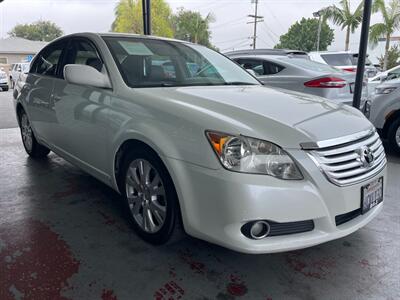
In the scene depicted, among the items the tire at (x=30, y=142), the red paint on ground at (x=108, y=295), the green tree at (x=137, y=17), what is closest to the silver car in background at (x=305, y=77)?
the tire at (x=30, y=142)

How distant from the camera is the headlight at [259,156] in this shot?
6.47 ft

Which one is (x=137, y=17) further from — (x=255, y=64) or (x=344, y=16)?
(x=255, y=64)

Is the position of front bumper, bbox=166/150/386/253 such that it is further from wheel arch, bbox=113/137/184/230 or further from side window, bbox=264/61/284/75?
side window, bbox=264/61/284/75

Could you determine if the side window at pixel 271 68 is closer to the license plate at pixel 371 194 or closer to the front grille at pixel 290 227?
the license plate at pixel 371 194

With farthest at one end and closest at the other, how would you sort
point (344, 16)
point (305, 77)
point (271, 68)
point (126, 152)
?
point (344, 16)
point (271, 68)
point (305, 77)
point (126, 152)

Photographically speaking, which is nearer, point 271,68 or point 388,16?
point 271,68

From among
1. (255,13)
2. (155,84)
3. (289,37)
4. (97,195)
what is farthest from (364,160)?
(289,37)

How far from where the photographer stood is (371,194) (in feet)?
7.63

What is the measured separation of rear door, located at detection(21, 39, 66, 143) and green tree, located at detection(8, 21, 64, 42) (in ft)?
207

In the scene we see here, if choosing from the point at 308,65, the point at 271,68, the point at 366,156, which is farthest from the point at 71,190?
the point at 308,65

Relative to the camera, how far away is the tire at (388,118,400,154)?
512cm

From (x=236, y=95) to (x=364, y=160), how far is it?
0.95 meters

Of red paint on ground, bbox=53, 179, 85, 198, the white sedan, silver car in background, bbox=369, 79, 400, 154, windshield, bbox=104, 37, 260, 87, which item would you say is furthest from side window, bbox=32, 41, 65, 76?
silver car in background, bbox=369, 79, 400, 154

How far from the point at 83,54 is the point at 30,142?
194cm
